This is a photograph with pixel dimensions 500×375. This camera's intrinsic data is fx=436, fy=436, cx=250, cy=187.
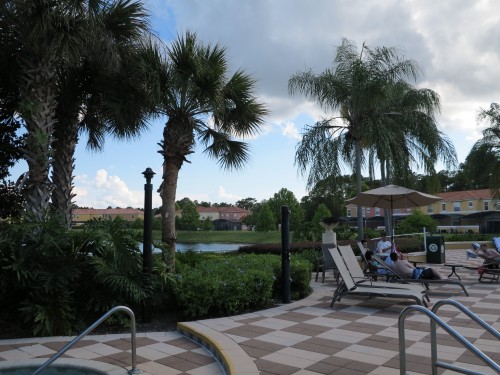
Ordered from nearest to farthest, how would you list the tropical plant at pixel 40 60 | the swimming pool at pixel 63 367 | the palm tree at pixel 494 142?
the swimming pool at pixel 63 367 → the tropical plant at pixel 40 60 → the palm tree at pixel 494 142

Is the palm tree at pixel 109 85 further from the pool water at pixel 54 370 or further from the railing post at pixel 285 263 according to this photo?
the pool water at pixel 54 370

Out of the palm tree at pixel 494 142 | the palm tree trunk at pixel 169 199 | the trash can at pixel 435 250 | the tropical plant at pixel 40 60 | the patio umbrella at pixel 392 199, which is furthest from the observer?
the palm tree at pixel 494 142

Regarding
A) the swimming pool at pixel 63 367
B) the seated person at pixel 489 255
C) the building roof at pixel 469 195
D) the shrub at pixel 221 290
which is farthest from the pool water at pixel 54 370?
the building roof at pixel 469 195

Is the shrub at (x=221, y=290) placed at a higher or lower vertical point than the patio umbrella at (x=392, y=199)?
lower

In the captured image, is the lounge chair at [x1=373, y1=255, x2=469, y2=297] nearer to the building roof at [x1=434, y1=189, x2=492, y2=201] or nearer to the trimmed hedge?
the trimmed hedge

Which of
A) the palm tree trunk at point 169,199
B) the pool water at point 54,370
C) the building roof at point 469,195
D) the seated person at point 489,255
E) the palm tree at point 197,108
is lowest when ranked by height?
the pool water at point 54,370

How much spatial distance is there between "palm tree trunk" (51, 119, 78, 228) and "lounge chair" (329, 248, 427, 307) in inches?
229

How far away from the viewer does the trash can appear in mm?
14736

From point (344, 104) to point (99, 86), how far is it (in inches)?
353

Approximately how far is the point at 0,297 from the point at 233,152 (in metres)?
6.50

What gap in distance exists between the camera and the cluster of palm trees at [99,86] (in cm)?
816

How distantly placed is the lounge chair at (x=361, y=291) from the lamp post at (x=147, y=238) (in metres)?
2.88

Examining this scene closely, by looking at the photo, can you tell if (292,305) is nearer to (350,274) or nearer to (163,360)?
(350,274)

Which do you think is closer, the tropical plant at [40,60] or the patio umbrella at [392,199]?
the tropical plant at [40,60]
